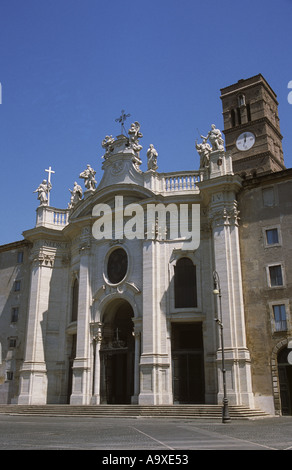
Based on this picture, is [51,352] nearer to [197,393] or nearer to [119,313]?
[119,313]

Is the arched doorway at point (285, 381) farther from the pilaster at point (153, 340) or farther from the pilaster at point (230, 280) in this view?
the pilaster at point (153, 340)

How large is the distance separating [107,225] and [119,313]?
6.97 meters

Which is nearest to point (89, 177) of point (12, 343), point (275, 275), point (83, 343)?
point (83, 343)

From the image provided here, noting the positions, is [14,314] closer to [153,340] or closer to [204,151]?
[153,340]

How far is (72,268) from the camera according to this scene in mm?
39875

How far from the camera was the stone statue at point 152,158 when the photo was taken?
3603 cm

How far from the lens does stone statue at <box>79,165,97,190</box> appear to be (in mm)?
39812

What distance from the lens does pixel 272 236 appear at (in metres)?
30.6

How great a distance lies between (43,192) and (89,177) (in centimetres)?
561

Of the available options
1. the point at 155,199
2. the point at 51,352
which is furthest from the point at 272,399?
the point at 51,352

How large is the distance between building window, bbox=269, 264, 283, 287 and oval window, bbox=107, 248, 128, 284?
1087cm

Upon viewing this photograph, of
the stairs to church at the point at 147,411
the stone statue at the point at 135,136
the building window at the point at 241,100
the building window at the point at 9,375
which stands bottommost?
the stairs to church at the point at 147,411

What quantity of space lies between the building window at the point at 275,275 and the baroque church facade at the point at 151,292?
69 mm

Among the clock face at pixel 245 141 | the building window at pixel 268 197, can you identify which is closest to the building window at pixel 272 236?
the building window at pixel 268 197
